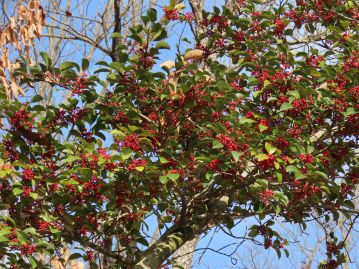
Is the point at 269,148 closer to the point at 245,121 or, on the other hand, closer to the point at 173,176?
the point at 245,121

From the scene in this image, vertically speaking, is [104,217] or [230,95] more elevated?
[230,95]

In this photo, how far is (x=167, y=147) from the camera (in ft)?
12.0

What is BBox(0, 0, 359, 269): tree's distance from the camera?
11.5 feet

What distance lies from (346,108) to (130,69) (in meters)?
1.39

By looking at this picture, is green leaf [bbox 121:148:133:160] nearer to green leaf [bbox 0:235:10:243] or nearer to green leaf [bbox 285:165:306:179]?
green leaf [bbox 0:235:10:243]

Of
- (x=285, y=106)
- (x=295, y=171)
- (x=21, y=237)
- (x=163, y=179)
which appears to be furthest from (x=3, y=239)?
(x=285, y=106)

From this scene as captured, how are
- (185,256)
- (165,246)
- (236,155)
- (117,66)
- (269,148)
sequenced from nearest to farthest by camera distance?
(236,155)
(269,148)
(117,66)
(165,246)
(185,256)

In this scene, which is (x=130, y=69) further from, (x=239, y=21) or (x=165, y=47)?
(x=239, y=21)

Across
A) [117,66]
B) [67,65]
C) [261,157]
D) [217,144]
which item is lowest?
[261,157]

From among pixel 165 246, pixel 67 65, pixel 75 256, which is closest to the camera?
pixel 67 65

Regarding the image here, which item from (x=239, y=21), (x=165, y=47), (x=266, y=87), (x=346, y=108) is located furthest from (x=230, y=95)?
(x=239, y=21)

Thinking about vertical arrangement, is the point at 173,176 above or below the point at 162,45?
below

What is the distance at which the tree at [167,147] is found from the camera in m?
3.49

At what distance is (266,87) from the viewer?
3768mm
